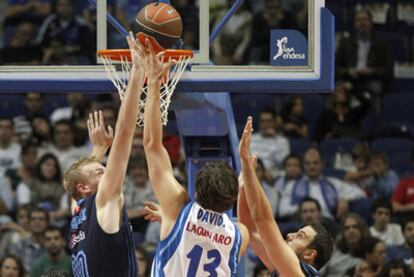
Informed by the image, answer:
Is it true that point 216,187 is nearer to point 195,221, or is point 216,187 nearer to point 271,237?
point 195,221

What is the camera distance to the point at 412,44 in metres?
15.2

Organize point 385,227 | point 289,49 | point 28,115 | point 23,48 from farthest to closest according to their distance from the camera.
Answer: point 23,48 < point 28,115 < point 385,227 < point 289,49

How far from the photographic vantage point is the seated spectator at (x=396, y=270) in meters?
11.5

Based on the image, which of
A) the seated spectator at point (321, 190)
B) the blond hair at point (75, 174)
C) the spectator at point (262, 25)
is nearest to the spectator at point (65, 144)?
the spectator at point (262, 25)

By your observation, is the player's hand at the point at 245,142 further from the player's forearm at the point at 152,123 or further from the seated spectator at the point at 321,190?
the seated spectator at the point at 321,190

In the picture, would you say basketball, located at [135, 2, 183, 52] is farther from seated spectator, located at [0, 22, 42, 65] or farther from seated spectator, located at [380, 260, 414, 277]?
seated spectator, located at [0, 22, 42, 65]

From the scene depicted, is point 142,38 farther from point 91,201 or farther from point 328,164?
point 328,164

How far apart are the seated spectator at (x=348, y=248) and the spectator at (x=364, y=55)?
298 centimetres

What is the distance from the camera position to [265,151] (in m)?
13.4

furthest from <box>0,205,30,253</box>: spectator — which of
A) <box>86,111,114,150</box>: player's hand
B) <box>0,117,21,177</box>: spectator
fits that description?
<box>86,111,114,150</box>: player's hand

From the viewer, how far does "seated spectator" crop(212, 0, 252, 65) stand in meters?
14.3

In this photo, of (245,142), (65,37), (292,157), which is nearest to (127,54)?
(245,142)

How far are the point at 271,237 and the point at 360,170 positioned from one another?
6670mm

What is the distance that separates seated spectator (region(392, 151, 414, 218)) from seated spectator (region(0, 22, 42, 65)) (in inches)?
169
